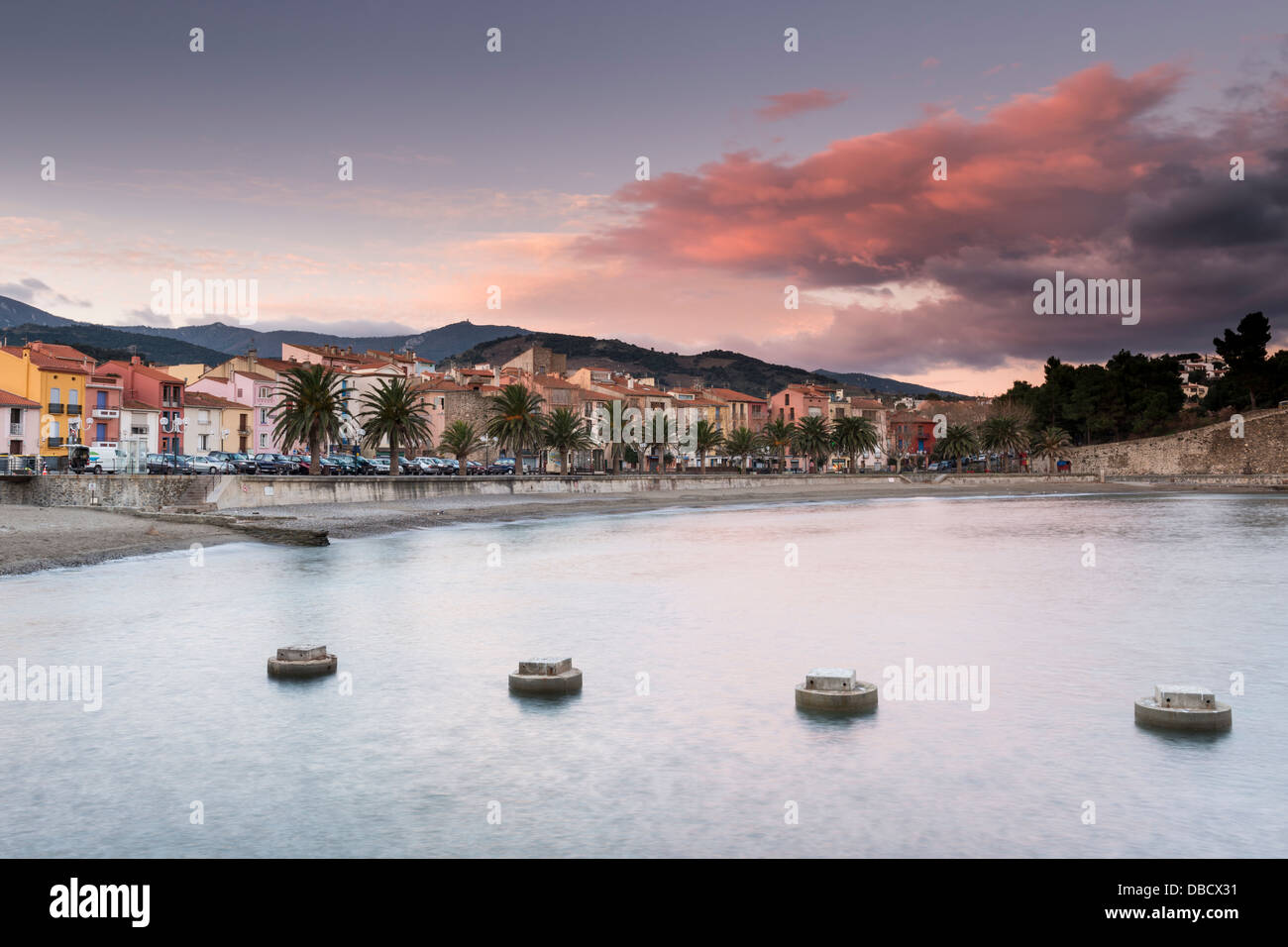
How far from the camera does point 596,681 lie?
1392 cm

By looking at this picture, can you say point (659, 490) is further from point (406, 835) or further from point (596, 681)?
point (406, 835)

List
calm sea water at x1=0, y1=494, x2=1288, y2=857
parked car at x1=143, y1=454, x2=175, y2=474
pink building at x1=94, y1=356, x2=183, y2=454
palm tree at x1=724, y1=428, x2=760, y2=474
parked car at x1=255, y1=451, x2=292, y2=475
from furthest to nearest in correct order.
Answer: palm tree at x1=724, y1=428, x2=760, y2=474, pink building at x1=94, y1=356, x2=183, y2=454, parked car at x1=255, y1=451, x2=292, y2=475, parked car at x1=143, y1=454, x2=175, y2=474, calm sea water at x1=0, y1=494, x2=1288, y2=857

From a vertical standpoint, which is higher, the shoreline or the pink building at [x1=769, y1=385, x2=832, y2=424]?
the pink building at [x1=769, y1=385, x2=832, y2=424]

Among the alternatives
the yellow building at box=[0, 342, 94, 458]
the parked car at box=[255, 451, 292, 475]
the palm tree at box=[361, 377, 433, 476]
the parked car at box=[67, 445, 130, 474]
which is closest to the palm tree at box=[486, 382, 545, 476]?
the palm tree at box=[361, 377, 433, 476]

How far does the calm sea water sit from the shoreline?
4.66 m

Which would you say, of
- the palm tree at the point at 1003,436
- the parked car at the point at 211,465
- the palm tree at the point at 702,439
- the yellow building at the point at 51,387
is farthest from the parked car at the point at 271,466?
the palm tree at the point at 1003,436

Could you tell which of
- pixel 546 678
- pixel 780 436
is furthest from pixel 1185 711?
pixel 780 436

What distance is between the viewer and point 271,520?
1693 inches

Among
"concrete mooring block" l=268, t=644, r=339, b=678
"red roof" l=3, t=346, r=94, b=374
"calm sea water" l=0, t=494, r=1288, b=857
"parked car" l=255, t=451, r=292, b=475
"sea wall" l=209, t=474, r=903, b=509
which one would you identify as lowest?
"calm sea water" l=0, t=494, r=1288, b=857

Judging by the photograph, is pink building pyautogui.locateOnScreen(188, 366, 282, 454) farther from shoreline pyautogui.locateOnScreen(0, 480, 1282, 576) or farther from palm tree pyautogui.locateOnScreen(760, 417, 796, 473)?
palm tree pyautogui.locateOnScreen(760, 417, 796, 473)

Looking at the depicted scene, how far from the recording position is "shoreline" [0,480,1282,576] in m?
31.2

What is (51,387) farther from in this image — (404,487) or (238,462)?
(404,487)

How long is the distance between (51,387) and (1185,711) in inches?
3414
